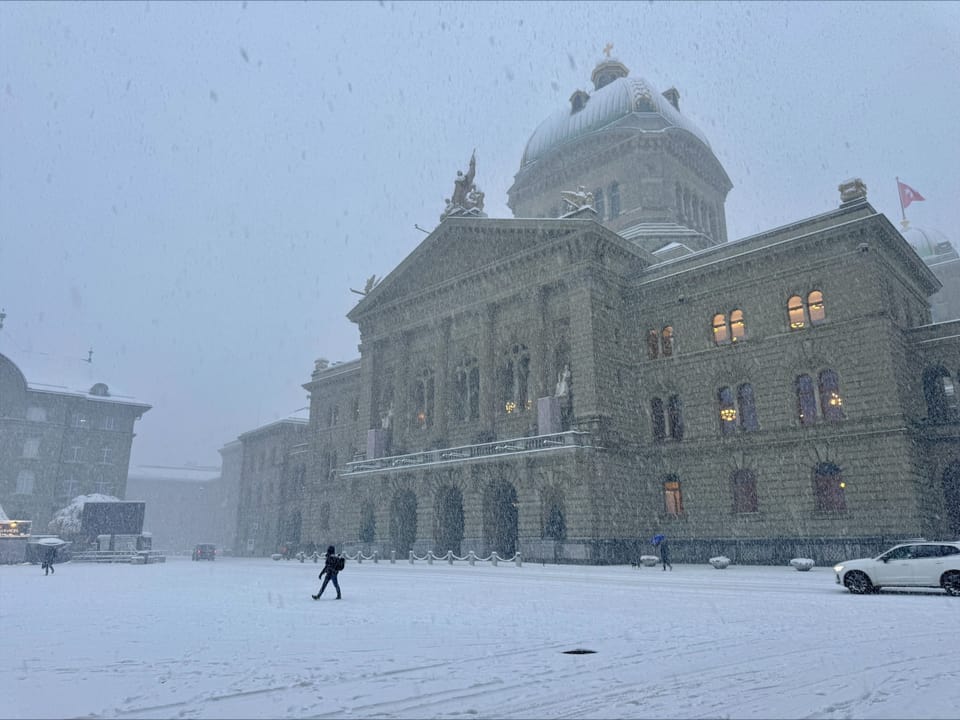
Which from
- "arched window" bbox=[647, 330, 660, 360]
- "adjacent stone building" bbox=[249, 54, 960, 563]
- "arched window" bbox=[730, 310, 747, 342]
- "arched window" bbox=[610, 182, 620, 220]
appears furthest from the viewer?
"arched window" bbox=[610, 182, 620, 220]

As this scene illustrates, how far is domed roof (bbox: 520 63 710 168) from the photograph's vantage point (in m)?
52.4

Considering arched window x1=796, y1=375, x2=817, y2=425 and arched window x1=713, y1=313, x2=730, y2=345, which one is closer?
arched window x1=796, y1=375, x2=817, y2=425

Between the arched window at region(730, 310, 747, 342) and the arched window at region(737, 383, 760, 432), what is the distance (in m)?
2.53

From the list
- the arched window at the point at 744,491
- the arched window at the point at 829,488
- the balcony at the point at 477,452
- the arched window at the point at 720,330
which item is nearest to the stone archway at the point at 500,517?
the balcony at the point at 477,452

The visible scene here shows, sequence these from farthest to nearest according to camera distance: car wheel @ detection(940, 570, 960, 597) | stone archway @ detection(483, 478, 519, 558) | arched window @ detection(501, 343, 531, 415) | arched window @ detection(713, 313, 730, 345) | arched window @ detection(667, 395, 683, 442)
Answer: arched window @ detection(501, 343, 531, 415)
stone archway @ detection(483, 478, 519, 558)
arched window @ detection(667, 395, 683, 442)
arched window @ detection(713, 313, 730, 345)
car wheel @ detection(940, 570, 960, 597)

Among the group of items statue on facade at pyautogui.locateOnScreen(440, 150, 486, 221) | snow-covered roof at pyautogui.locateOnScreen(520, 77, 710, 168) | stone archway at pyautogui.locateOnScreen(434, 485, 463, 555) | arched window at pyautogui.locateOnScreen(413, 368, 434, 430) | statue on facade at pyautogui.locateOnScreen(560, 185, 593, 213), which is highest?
snow-covered roof at pyautogui.locateOnScreen(520, 77, 710, 168)

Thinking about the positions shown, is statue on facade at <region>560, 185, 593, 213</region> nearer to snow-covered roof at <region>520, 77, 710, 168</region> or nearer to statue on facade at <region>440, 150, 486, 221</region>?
statue on facade at <region>440, 150, 486, 221</region>

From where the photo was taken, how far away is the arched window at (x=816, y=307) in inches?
1294

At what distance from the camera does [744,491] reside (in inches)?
1344

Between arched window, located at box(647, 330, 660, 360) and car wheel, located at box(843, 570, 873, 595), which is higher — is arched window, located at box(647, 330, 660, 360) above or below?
above

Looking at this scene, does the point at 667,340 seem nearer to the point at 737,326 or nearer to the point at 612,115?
the point at 737,326

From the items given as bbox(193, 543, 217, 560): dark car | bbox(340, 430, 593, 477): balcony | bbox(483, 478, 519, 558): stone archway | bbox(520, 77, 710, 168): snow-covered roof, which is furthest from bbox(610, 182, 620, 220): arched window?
bbox(193, 543, 217, 560): dark car

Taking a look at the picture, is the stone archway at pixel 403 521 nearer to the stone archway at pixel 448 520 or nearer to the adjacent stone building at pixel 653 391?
the adjacent stone building at pixel 653 391

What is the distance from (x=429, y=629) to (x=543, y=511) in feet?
79.6
